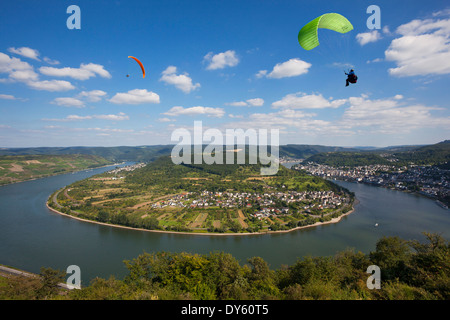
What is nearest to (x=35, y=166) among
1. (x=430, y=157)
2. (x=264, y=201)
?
(x=264, y=201)

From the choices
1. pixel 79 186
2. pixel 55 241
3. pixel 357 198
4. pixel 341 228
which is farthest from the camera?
pixel 79 186

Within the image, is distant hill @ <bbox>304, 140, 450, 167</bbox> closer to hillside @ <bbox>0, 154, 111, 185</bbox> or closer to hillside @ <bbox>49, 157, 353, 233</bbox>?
hillside @ <bbox>49, 157, 353, 233</bbox>

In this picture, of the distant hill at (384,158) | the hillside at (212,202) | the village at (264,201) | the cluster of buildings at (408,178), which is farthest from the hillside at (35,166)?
the distant hill at (384,158)

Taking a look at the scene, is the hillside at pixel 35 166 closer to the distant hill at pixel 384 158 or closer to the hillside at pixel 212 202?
the hillside at pixel 212 202

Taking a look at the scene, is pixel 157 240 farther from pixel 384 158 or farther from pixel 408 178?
pixel 384 158
